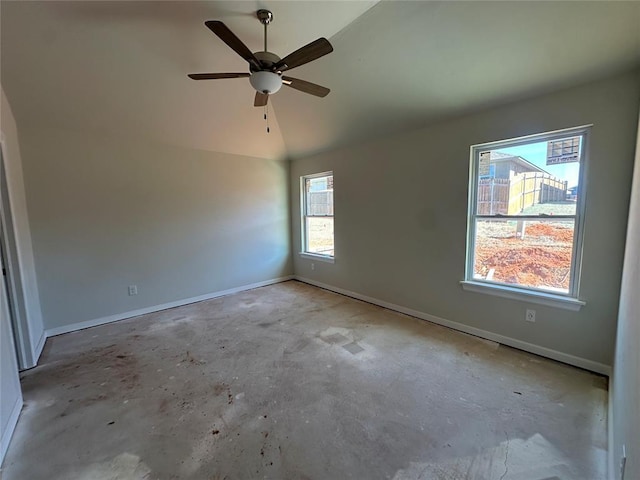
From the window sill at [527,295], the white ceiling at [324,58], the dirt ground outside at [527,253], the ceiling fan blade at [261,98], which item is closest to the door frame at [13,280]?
the white ceiling at [324,58]

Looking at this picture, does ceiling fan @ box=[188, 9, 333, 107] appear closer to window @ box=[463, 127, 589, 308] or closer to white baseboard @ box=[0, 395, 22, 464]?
window @ box=[463, 127, 589, 308]

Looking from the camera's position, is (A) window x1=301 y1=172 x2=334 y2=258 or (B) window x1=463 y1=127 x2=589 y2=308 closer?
(B) window x1=463 y1=127 x2=589 y2=308

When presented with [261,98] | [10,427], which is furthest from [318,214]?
[10,427]

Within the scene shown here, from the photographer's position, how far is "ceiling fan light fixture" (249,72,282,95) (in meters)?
1.94

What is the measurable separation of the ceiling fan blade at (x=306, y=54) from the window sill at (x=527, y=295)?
2628 millimetres

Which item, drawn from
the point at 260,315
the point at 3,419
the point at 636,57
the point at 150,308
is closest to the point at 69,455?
the point at 3,419

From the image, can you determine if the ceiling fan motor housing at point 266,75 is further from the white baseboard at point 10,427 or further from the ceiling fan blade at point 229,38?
the white baseboard at point 10,427

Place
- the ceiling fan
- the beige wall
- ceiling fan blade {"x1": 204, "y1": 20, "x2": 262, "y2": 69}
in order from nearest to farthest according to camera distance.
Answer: ceiling fan blade {"x1": 204, "y1": 20, "x2": 262, "y2": 69}
the ceiling fan
the beige wall

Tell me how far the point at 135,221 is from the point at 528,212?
4.57 meters

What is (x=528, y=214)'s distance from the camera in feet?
8.34

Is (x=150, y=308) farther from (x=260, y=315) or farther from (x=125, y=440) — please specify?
(x=125, y=440)

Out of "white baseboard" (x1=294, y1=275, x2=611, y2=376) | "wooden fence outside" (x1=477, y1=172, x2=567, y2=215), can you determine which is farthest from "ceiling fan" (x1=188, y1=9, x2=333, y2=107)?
"white baseboard" (x1=294, y1=275, x2=611, y2=376)

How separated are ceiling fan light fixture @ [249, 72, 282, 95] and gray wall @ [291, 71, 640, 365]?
193 cm

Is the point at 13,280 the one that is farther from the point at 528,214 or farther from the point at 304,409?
the point at 528,214
